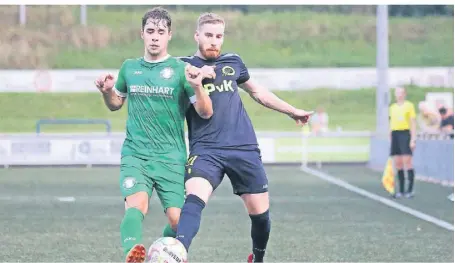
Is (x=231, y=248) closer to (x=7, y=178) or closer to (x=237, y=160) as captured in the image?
(x=237, y=160)

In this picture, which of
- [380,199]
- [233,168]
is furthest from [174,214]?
[380,199]

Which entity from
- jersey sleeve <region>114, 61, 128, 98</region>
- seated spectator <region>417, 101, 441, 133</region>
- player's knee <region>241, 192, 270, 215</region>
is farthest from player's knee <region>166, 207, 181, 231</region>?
seated spectator <region>417, 101, 441, 133</region>

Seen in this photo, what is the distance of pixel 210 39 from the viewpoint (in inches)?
307

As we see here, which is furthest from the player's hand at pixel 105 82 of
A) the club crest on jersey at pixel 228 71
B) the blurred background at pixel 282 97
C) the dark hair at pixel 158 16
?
the blurred background at pixel 282 97

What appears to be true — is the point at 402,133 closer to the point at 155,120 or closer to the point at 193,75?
the point at 155,120

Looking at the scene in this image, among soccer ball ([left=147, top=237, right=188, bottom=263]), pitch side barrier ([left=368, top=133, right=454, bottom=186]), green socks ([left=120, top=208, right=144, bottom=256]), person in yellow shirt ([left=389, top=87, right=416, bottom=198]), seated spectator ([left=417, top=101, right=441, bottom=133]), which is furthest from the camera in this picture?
seated spectator ([left=417, top=101, right=441, bottom=133])

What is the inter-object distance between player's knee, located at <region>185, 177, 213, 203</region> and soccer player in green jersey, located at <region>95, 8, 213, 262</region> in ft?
0.26

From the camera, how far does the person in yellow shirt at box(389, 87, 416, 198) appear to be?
678 inches

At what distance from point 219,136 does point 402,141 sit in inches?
400

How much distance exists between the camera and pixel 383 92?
29.5 meters

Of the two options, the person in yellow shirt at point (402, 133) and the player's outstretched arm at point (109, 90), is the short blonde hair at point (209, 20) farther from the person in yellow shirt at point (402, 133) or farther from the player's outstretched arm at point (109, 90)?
the person in yellow shirt at point (402, 133)

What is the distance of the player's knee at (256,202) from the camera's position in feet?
26.3

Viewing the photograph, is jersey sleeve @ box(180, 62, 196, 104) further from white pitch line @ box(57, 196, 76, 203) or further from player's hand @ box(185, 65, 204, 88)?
white pitch line @ box(57, 196, 76, 203)

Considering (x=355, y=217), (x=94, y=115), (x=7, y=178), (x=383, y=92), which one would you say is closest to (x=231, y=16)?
(x=94, y=115)
